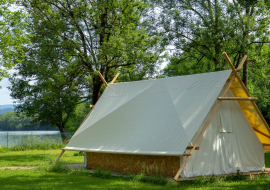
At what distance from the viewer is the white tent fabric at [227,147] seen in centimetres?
1001

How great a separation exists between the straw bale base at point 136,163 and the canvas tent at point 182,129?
1.1 inches

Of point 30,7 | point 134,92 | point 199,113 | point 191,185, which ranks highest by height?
point 30,7

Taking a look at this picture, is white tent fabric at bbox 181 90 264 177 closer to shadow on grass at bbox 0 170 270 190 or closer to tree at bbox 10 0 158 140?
shadow on grass at bbox 0 170 270 190

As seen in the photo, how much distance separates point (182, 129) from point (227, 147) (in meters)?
1.91

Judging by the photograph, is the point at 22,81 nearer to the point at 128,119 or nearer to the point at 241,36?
the point at 241,36

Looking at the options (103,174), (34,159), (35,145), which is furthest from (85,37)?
(103,174)

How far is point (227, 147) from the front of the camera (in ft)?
35.1

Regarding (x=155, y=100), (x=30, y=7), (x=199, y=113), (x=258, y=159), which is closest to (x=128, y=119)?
(x=155, y=100)

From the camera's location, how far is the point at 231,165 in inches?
420

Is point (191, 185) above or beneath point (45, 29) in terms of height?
beneath

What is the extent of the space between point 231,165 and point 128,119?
11.9ft

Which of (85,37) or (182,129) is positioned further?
(85,37)

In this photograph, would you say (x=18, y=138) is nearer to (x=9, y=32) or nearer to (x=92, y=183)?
(x=9, y=32)

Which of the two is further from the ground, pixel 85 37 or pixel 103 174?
pixel 85 37
